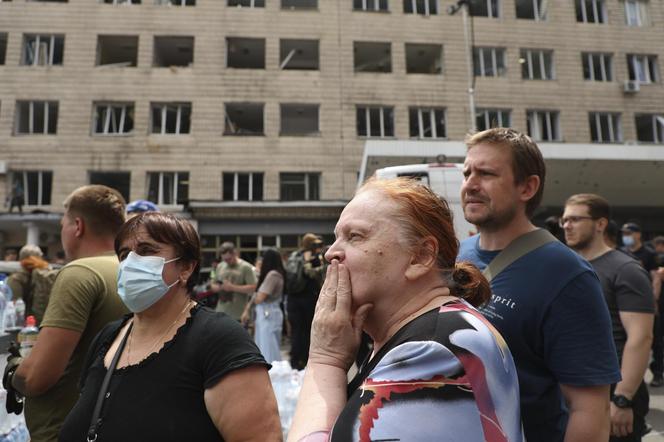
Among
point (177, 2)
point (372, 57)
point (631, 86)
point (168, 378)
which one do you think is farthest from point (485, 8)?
point (168, 378)

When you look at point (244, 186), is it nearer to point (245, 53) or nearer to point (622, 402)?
point (245, 53)

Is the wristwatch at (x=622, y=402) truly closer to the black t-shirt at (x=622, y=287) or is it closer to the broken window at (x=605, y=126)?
the black t-shirt at (x=622, y=287)

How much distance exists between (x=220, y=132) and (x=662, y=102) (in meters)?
22.7

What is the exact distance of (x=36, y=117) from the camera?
20875 mm

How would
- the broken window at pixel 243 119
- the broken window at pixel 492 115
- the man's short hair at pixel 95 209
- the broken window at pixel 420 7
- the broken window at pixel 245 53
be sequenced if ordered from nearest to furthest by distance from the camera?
the man's short hair at pixel 95 209 → the broken window at pixel 243 119 → the broken window at pixel 245 53 → the broken window at pixel 492 115 → the broken window at pixel 420 7

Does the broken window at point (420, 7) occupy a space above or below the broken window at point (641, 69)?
above

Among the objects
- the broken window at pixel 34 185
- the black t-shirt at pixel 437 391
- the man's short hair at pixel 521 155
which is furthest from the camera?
the broken window at pixel 34 185

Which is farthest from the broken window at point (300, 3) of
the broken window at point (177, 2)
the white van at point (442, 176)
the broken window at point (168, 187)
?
the white van at point (442, 176)

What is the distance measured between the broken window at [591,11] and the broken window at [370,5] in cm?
1062

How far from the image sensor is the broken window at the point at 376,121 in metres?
21.4

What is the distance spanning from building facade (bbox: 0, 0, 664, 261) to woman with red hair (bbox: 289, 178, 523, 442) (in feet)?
59.6

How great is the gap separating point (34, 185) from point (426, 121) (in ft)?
60.0

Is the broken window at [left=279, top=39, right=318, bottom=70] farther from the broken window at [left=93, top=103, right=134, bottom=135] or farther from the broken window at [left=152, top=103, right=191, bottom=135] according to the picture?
the broken window at [left=93, top=103, right=134, bottom=135]

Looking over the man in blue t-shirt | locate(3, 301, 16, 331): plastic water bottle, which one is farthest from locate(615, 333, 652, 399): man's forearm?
locate(3, 301, 16, 331): plastic water bottle
